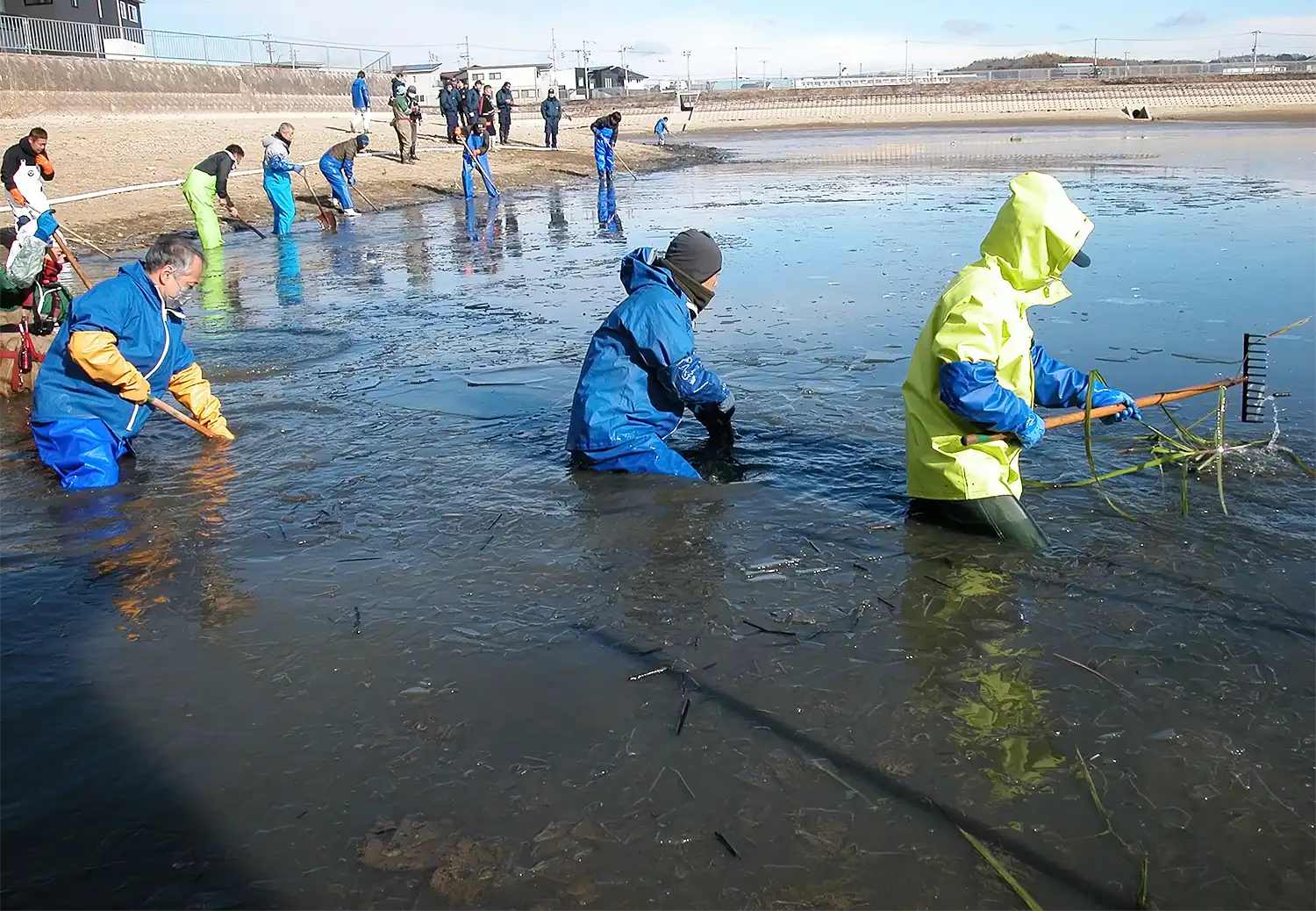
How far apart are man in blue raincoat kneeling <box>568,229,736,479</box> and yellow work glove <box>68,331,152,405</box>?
8.73 ft

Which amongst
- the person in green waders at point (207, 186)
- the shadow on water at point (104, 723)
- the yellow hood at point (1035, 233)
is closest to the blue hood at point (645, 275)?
the yellow hood at point (1035, 233)

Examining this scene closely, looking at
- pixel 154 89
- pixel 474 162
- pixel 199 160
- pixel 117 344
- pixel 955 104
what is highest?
pixel 955 104

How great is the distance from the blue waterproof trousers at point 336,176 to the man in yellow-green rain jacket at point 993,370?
1914 cm

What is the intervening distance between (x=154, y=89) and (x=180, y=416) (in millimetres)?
36998

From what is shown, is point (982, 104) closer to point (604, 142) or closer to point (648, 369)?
point (604, 142)

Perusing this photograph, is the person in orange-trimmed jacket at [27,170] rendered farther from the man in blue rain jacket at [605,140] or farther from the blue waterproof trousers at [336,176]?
the man in blue rain jacket at [605,140]

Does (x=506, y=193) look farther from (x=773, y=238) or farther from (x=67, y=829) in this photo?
(x=67, y=829)

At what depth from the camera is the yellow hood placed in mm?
4656

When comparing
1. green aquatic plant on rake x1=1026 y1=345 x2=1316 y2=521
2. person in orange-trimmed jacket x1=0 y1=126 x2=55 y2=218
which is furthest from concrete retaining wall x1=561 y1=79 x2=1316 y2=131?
green aquatic plant on rake x1=1026 y1=345 x2=1316 y2=521

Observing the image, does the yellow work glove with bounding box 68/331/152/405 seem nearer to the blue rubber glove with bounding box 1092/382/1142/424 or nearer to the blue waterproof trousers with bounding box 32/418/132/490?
the blue waterproof trousers with bounding box 32/418/132/490

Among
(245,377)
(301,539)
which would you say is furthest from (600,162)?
(301,539)

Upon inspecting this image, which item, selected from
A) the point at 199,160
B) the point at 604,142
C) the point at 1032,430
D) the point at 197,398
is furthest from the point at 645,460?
the point at 604,142

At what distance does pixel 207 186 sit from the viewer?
53.6 feet

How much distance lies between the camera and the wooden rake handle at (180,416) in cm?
659
